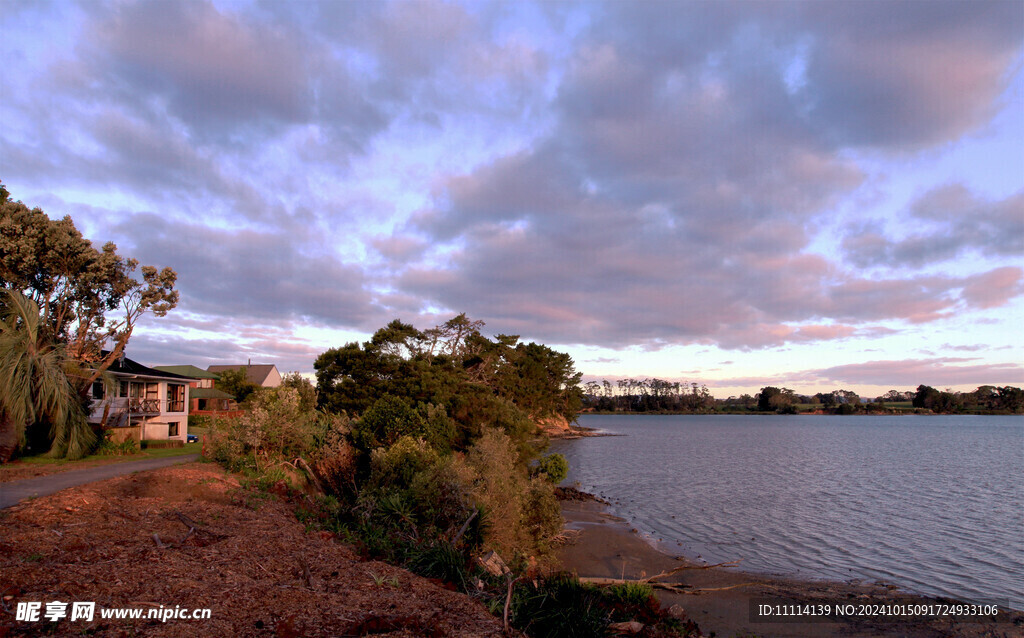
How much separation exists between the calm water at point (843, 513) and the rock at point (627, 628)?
1089cm

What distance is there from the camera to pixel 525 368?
74312 millimetres

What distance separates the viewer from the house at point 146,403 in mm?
31469

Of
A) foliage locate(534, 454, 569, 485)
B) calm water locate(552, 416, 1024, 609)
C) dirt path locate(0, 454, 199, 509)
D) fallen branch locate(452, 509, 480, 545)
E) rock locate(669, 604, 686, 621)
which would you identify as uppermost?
dirt path locate(0, 454, 199, 509)

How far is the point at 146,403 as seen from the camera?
113ft

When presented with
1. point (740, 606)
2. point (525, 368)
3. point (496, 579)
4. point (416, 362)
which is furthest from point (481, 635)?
point (525, 368)

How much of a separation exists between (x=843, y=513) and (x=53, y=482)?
30920mm

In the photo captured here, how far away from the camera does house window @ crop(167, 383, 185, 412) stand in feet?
124

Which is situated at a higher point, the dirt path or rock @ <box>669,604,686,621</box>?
the dirt path

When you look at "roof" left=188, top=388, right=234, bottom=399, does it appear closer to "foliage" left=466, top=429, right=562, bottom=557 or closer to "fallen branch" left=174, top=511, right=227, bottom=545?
"foliage" left=466, top=429, right=562, bottom=557

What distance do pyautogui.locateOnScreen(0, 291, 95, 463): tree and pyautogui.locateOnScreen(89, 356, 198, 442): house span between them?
1016 cm

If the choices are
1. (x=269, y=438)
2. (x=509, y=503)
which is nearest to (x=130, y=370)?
(x=269, y=438)

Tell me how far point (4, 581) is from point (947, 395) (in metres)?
244

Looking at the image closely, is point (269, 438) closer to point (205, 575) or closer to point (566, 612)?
point (205, 575)

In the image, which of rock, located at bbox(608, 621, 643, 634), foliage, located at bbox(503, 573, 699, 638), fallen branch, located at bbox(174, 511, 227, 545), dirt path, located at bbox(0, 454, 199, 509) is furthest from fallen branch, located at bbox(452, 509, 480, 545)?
dirt path, located at bbox(0, 454, 199, 509)
